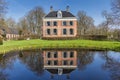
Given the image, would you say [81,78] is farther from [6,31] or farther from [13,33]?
[13,33]

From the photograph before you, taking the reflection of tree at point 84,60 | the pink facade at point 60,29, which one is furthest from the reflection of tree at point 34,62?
the pink facade at point 60,29

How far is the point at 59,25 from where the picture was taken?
57875 mm

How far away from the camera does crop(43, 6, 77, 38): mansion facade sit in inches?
2256

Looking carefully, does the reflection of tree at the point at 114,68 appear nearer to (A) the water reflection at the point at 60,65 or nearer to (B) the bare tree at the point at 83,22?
(A) the water reflection at the point at 60,65

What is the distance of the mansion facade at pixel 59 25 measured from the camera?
57.3 m

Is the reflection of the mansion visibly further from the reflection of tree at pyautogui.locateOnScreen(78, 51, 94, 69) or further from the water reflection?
the reflection of tree at pyautogui.locateOnScreen(78, 51, 94, 69)

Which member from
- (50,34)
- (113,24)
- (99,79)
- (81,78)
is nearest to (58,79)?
(81,78)

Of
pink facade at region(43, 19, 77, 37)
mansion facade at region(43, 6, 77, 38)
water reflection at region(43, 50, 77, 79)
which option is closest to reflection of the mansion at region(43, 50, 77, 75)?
water reflection at region(43, 50, 77, 79)

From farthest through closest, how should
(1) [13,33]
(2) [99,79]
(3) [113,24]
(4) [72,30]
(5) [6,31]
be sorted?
(1) [13,33], (5) [6,31], (4) [72,30], (3) [113,24], (2) [99,79]

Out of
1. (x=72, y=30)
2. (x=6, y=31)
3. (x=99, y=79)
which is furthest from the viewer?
(x=6, y=31)

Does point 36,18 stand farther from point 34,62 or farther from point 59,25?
point 34,62

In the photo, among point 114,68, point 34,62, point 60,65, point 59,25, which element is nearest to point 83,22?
point 59,25

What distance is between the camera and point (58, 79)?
12.4 metres

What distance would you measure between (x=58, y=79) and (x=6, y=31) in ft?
212
